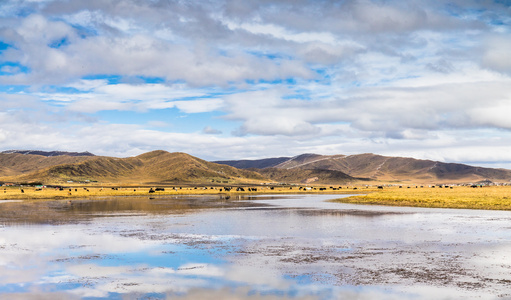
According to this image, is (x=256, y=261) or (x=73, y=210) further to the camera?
(x=73, y=210)

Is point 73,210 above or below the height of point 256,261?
above

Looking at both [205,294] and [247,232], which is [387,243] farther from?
[205,294]

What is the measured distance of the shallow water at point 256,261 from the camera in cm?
1734

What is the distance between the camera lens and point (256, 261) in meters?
23.0

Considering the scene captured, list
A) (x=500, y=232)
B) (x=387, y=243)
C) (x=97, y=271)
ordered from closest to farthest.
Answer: (x=97, y=271), (x=387, y=243), (x=500, y=232)

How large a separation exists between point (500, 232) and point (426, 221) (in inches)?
374

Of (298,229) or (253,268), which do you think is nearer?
(253,268)

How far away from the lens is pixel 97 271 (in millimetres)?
20656

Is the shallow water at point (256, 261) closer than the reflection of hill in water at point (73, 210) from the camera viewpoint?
Yes

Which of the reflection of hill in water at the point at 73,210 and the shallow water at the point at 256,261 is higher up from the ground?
the reflection of hill in water at the point at 73,210

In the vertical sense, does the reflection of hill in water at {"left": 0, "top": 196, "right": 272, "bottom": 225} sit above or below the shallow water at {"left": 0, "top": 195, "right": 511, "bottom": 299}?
above

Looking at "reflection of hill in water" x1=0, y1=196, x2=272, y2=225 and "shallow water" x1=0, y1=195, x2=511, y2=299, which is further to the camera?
"reflection of hill in water" x1=0, y1=196, x2=272, y2=225

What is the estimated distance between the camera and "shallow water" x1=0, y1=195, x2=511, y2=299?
683 inches

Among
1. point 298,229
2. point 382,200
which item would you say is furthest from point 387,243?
point 382,200
